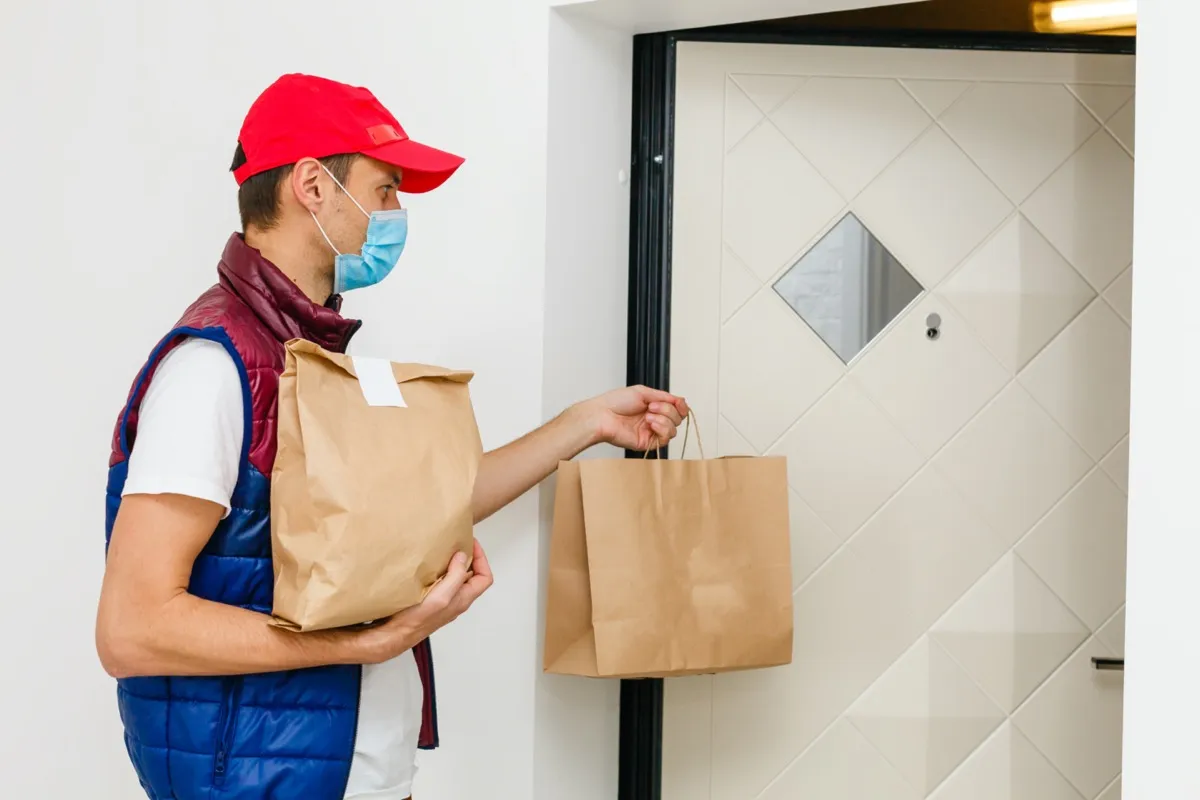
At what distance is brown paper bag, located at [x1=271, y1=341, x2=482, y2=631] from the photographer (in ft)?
3.60

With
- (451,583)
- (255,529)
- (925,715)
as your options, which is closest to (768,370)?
(925,715)

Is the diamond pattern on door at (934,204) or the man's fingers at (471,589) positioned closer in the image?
the man's fingers at (471,589)

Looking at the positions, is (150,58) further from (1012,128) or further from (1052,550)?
(1052,550)

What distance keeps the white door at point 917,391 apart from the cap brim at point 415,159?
594 millimetres

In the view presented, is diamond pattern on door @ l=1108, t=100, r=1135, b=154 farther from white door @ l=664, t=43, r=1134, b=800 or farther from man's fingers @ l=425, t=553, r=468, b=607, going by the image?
man's fingers @ l=425, t=553, r=468, b=607

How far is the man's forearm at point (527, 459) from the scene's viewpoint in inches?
62.7

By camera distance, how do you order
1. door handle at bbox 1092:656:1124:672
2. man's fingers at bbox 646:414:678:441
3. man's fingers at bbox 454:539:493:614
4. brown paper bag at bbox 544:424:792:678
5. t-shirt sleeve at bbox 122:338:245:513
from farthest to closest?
1. door handle at bbox 1092:656:1124:672
2. man's fingers at bbox 646:414:678:441
3. brown paper bag at bbox 544:424:792:678
4. man's fingers at bbox 454:539:493:614
5. t-shirt sleeve at bbox 122:338:245:513

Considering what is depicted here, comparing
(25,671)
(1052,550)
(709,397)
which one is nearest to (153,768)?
(25,671)

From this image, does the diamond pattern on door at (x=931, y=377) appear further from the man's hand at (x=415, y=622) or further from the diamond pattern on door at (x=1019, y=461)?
the man's hand at (x=415, y=622)

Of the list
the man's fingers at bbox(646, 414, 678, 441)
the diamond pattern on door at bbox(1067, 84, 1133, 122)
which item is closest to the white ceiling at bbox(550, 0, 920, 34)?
the diamond pattern on door at bbox(1067, 84, 1133, 122)

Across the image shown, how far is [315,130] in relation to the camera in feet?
4.21

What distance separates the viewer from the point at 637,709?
190cm

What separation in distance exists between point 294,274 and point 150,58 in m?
0.72

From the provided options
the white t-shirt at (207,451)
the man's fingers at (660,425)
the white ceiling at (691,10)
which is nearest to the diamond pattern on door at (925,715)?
the man's fingers at (660,425)
